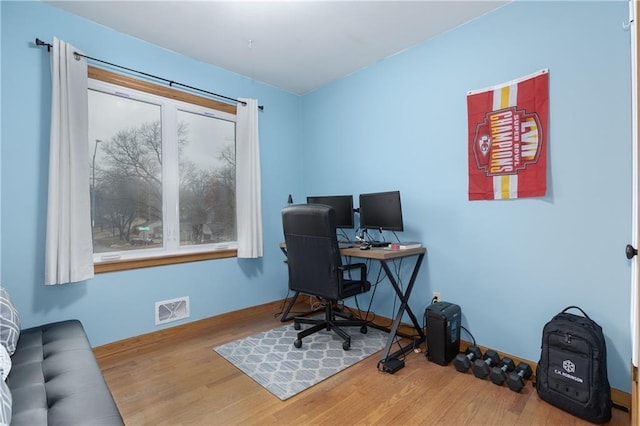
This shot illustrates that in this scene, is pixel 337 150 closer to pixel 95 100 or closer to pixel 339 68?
pixel 339 68

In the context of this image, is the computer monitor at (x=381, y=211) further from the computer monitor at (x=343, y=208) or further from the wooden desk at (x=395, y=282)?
the wooden desk at (x=395, y=282)

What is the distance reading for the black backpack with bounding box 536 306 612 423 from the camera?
63.5 inches

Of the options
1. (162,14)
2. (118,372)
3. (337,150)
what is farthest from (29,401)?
(337,150)

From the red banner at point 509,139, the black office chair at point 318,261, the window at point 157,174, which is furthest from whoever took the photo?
the window at point 157,174

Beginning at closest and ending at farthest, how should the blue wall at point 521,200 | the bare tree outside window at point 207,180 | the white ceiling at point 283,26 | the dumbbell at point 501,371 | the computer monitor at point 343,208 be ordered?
the blue wall at point 521,200 < the dumbbell at point 501,371 < the white ceiling at point 283,26 < the bare tree outside window at point 207,180 < the computer monitor at point 343,208

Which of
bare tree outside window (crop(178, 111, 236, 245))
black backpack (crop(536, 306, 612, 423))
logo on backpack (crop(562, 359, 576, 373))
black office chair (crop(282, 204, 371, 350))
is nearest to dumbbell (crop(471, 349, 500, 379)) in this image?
black backpack (crop(536, 306, 612, 423))

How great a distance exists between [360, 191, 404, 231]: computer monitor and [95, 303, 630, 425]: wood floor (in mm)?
1089

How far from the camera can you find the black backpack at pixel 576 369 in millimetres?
1612

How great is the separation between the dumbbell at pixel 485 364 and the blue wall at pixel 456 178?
0.52ft

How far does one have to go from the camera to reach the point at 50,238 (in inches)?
82.8

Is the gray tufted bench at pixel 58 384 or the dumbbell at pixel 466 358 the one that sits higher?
the gray tufted bench at pixel 58 384

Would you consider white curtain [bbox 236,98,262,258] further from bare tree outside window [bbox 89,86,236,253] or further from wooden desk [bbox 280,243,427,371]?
wooden desk [bbox 280,243,427,371]

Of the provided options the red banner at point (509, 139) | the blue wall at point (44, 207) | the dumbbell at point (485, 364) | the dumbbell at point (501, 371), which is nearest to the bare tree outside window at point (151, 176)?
the blue wall at point (44, 207)

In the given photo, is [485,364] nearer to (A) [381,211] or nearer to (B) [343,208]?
(A) [381,211]
